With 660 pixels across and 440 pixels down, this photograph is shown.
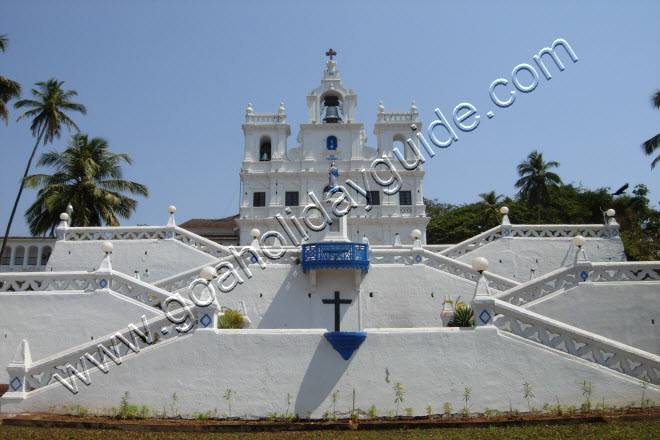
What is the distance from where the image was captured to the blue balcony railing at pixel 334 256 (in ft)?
66.2

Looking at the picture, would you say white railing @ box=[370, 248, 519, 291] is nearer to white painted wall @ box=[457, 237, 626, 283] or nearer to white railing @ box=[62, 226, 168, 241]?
white painted wall @ box=[457, 237, 626, 283]

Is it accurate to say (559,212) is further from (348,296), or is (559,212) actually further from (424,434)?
(424,434)

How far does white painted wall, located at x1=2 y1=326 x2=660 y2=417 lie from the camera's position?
12.2m

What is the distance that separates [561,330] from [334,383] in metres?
5.35

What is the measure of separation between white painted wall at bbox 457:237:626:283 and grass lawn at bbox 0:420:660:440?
13.6 meters

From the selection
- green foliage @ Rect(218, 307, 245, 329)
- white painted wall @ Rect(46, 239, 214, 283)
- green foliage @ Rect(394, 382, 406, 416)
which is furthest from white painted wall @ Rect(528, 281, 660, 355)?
white painted wall @ Rect(46, 239, 214, 283)

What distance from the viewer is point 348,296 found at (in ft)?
67.9

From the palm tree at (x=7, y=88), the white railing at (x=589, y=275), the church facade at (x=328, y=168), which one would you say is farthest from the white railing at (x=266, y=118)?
the white railing at (x=589, y=275)

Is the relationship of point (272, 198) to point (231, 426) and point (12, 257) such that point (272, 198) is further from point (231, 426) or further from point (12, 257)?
point (231, 426)

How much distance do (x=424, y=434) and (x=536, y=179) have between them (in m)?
44.0

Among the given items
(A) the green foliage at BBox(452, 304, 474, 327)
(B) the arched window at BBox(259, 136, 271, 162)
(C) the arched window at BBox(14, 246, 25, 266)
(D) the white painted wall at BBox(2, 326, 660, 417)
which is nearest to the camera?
(D) the white painted wall at BBox(2, 326, 660, 417)

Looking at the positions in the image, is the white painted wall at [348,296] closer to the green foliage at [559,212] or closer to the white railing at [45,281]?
the white railing at [45,281]

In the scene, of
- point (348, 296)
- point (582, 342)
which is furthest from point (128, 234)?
point (582, 342)

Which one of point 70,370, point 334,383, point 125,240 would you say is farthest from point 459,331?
point 125,240
